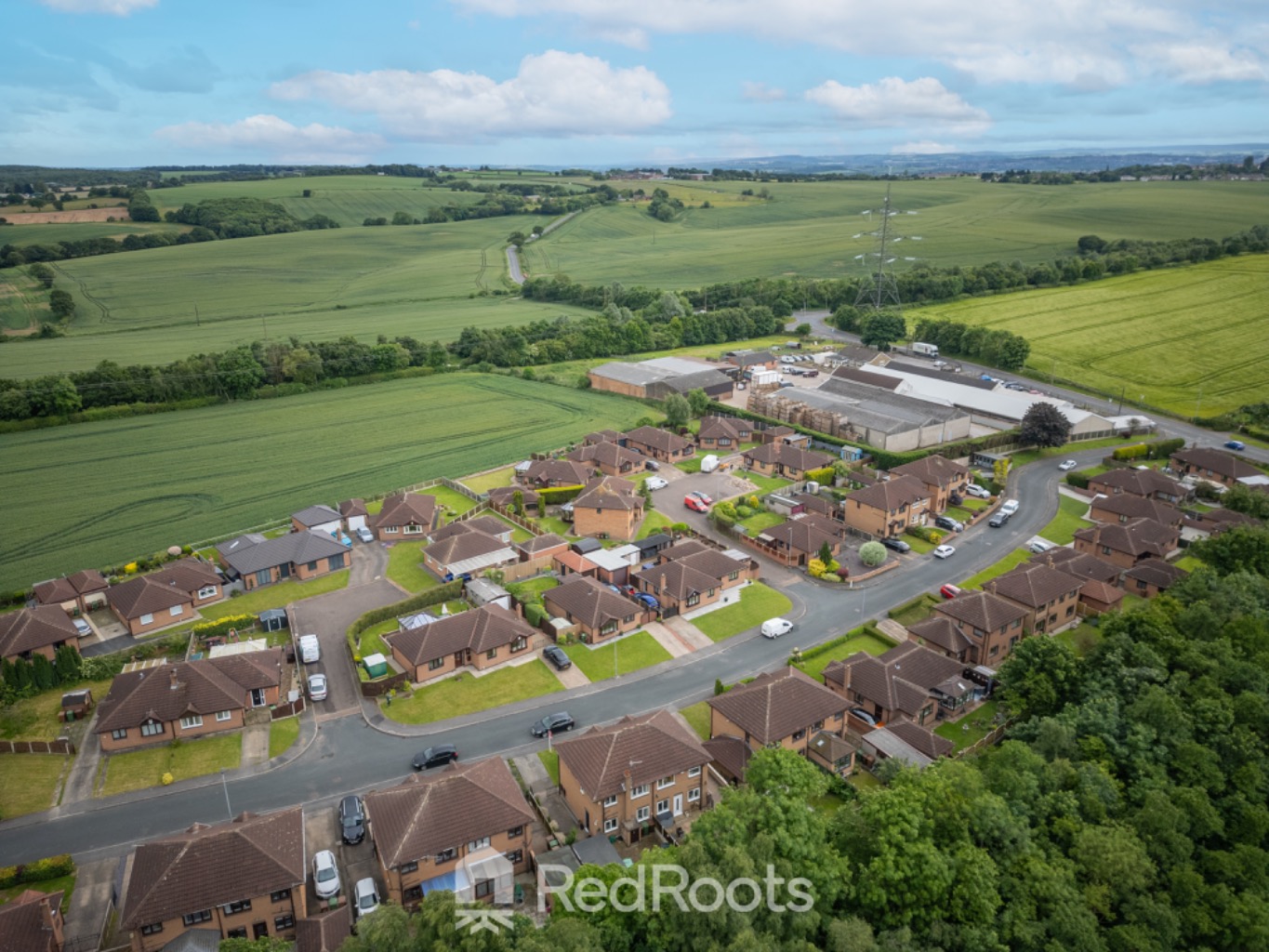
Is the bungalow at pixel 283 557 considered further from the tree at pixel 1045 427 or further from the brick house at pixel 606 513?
the tree at pixel 1045 427

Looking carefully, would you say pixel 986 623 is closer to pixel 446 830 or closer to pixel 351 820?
pixel 446 830

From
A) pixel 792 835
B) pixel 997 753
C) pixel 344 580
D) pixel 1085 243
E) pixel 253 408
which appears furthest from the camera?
pixel 1085 243

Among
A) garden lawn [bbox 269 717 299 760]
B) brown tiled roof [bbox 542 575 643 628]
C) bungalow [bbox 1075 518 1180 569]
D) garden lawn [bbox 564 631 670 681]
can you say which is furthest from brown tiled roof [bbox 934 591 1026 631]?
garden lawn [bbox 269 717 299 760]

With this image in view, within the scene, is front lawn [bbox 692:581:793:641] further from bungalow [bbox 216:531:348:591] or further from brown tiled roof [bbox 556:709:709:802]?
bungalow [bbox 216:531:348:591]

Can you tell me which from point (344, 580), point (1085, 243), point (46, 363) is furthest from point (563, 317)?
point (1085, 243)

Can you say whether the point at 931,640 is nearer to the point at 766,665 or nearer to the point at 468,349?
the point at 766,665

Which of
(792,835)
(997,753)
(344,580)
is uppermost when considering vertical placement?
(792,835)

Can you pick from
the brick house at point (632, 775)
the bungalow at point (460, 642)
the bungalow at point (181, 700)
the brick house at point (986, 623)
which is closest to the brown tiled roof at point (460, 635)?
the bungalow at point (460, 642)
